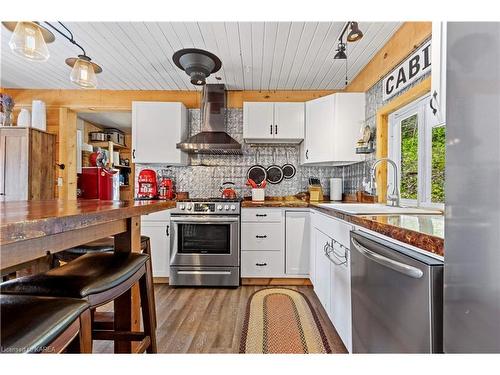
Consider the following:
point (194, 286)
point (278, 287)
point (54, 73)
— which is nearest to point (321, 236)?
point (278, 287)

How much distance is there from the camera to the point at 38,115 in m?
3.36

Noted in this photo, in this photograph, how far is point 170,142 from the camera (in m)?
3.21

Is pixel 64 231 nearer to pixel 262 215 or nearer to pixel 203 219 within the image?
pixel 203 219

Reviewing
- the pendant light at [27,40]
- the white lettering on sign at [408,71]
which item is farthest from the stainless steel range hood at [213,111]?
the pendant light at [27,40]

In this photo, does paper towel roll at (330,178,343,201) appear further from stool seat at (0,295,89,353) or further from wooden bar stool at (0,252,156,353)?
stool seat at (0,295,89,353)

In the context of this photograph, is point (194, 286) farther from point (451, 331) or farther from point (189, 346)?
point (451, 331)

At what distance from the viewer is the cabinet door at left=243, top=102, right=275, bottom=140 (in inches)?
125

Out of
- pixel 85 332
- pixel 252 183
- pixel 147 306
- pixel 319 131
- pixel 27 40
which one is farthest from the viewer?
pixel 252 183

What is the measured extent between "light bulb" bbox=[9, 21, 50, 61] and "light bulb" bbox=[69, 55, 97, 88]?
31cm

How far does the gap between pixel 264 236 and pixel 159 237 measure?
119 cm

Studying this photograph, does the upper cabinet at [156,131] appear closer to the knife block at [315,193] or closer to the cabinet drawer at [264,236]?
the cabinet drawer at [264,236]

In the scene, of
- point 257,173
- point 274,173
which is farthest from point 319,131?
point 257,173

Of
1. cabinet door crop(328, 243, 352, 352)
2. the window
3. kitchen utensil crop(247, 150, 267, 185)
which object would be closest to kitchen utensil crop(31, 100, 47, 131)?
kitchen utensil crop(247, 150, 267, 185)

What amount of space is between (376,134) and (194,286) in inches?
97.7
